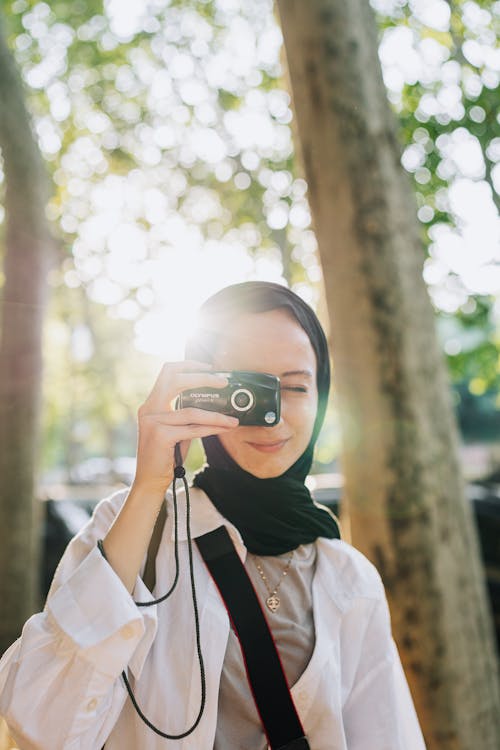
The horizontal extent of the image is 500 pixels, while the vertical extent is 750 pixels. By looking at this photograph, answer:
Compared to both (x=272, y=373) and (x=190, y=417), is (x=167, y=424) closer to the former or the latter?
(x=190, y=417)

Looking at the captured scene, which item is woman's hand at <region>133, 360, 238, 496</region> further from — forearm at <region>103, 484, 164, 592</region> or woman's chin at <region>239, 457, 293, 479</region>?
woman's chin at <region>239, 457, 293, 479</region>

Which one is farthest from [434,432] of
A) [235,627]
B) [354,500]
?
[235,627]

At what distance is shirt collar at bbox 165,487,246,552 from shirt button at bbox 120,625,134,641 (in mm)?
300

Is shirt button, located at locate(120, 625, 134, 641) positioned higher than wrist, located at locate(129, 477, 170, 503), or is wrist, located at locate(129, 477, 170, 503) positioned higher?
wrist, located at locate(129, 477, 170, 503)

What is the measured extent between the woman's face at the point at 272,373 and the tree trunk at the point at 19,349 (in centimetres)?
552

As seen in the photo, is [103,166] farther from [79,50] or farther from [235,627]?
[235,627]

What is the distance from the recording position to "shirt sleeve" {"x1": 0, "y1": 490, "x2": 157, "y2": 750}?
1.37m

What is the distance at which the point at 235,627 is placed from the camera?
1615mm

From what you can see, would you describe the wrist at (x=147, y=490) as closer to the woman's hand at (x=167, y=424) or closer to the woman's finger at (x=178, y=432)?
the woman's hand at (x=167, y=424)

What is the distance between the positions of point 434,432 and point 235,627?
5.51ft

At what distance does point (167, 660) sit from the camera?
61.7 inches

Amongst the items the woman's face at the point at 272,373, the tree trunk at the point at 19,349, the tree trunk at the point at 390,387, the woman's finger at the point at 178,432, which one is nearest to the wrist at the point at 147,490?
the woman's finger at the point at 178,432

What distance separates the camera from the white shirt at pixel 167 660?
1.39 metres

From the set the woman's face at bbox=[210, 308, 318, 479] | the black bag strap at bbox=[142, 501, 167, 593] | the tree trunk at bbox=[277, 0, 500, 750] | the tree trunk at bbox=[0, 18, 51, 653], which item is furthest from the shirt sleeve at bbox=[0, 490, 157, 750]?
the tree trunk at bbox=[0, 18, 51, 653]
